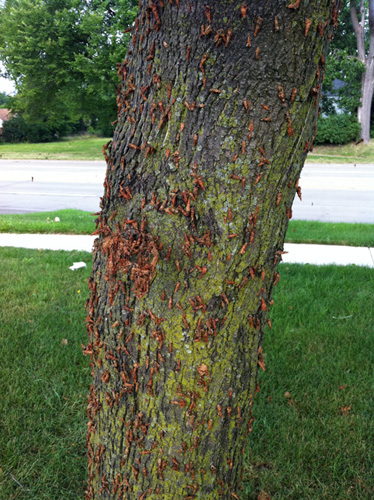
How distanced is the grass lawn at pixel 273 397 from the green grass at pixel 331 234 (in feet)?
8.04

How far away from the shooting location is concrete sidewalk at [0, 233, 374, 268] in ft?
20.3

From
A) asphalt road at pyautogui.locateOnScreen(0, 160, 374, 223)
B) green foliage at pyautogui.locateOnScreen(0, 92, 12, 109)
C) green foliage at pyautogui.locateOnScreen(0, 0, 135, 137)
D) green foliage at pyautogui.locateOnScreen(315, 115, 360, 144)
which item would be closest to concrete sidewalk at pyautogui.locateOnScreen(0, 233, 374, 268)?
asphalt road at pyautogui.locateOnScreen(0, 160, 374, 223)

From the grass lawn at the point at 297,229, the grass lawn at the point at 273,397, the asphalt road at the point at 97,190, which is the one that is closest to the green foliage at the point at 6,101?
the asphalt road at the point at 97,190

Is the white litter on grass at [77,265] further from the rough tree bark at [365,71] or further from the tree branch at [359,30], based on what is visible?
the tree branch at [359,30]

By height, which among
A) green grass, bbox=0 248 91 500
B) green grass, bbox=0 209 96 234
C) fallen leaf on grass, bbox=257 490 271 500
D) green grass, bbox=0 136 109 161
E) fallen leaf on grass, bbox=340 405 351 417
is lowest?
fallen leaf on grass, bbox=257 490 271 500

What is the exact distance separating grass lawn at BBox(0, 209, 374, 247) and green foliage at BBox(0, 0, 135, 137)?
15.2 m

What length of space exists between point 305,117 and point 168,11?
526 mm

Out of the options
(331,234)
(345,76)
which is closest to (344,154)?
(345,76)

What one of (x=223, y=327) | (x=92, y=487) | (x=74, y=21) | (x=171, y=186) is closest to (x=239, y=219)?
(x=171, y=186)

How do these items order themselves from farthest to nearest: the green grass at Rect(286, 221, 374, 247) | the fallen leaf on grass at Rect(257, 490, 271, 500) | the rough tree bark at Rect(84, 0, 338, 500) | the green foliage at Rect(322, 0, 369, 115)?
the green foliage at Rect(322, 0, 369, 115), the green grass at Rect(286, 221, 374, 247), the fallen leaf on grass at Rect(257, 490, 271, 500), the rough tree bark at Rect(84, 0, 338, 500)

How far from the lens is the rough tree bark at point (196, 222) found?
4.47 feet

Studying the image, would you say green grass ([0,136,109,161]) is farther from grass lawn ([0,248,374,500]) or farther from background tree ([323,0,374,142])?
grass lawn ([0,248,374,500])

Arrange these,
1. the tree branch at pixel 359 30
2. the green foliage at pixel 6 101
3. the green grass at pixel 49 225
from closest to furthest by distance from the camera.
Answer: the green grass at pixel 49 225 < the tree branch at pixel 359 30 < the green foliage at pixel 6 101

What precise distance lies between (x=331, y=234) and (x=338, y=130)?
1943 cm
